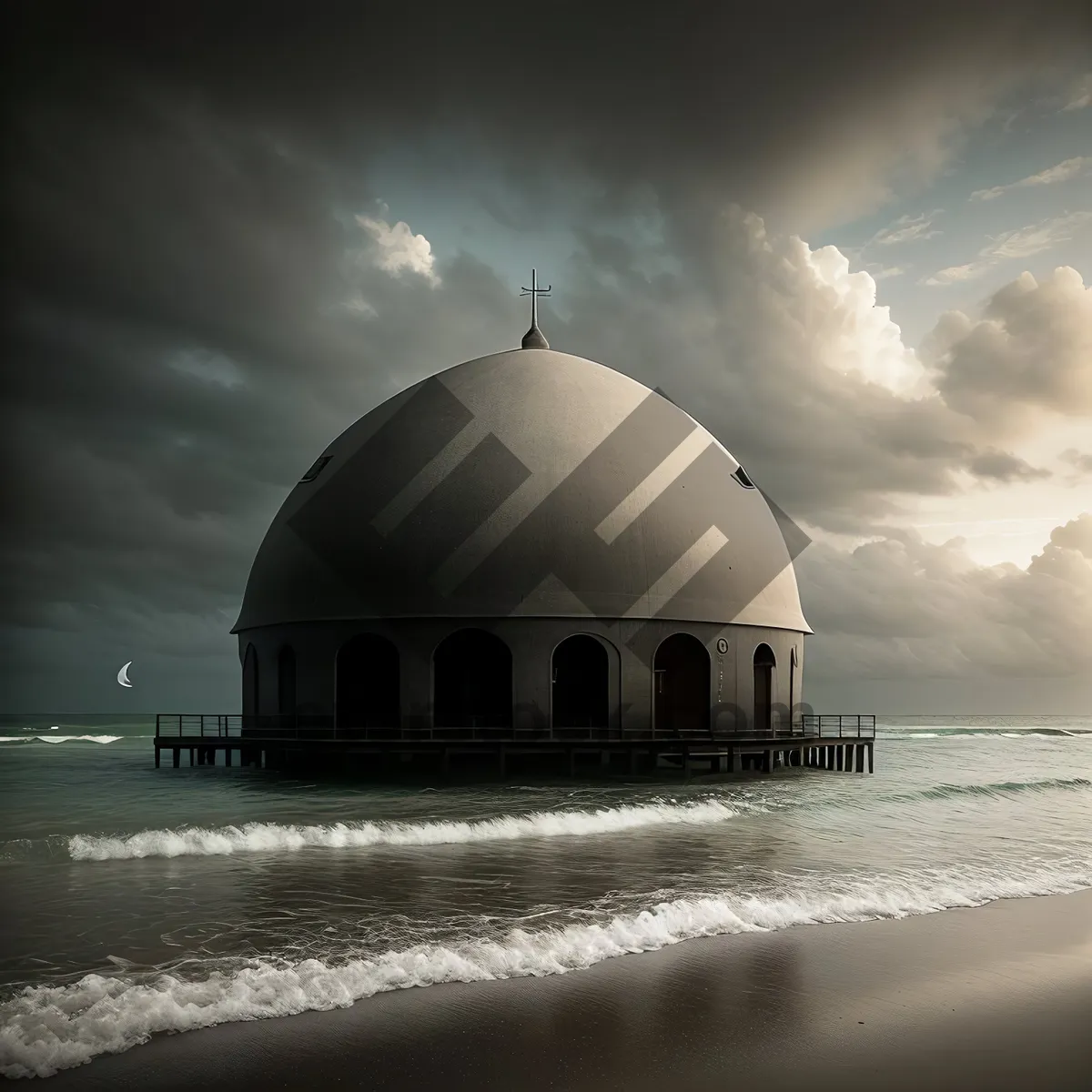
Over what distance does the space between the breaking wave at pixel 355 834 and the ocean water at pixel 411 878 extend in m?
0.06

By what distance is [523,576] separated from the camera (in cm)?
2572

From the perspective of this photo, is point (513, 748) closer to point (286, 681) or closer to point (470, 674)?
point (470, 674)

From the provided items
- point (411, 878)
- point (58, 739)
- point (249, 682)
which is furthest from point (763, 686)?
point (58, 739)

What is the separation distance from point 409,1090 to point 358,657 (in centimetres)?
2256

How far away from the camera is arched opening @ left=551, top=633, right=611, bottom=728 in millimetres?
27500

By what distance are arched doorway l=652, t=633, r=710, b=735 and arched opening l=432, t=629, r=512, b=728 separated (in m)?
4.28

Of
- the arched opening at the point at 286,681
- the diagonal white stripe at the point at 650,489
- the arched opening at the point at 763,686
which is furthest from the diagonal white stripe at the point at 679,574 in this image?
the arched opening at the point at 286,681

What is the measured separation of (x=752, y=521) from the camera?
30016 millimetres

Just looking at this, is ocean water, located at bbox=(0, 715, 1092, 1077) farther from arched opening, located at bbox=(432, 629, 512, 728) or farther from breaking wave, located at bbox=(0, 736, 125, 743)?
breaking wave, located at bbox=(0, 736, 125, 743)

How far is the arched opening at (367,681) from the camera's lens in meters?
27.6

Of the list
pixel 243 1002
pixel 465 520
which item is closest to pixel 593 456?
pixel 465 520

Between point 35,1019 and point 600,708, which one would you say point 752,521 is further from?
point 35,1019

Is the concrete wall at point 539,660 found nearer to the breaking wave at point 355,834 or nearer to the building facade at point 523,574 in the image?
the building facade at point 523,574

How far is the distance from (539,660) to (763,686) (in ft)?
25.8
